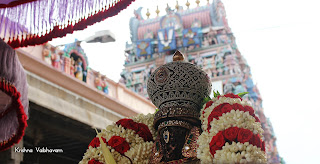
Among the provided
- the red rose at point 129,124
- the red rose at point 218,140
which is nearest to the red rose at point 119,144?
the red rose at point 129,124

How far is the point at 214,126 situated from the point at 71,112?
4.74 meters

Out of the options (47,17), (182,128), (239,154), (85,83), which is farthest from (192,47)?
(239,154)

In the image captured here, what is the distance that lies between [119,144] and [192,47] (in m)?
15.2

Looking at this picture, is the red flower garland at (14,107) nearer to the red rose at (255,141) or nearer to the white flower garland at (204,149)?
the white flower garland at (204,149)

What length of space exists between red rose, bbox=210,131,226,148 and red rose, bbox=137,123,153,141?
1.90 feet

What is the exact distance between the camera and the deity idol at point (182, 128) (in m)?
2.02

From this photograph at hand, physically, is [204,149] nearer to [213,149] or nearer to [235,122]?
[213,149]

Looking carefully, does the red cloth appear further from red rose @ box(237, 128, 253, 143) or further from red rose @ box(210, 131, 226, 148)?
red rose @ box(237, 128, 253, 143)

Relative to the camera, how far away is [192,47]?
1742cm

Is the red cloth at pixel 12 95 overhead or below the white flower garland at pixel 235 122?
overhead

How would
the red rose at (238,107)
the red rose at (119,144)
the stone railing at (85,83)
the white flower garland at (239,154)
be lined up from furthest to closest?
the stone railing at (85,83), the red rose at (119,144), the red rose at (238,107), the white flower garland at (239,154)

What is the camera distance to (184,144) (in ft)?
7.47

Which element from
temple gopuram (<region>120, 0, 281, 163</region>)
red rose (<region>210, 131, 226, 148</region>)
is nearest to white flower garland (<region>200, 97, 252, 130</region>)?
red rose (<region>210, 131, 226, 148</region>)

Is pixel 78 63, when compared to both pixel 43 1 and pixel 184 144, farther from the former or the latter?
pixel 184 144
